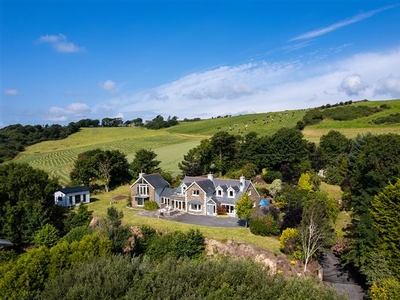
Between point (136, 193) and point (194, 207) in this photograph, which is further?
point (136, 193)

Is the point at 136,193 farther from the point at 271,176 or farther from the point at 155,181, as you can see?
the point at 271,176

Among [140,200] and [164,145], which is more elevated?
[164,145]

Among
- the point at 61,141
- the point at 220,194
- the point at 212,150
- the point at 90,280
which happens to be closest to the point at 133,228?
the point at 220,194

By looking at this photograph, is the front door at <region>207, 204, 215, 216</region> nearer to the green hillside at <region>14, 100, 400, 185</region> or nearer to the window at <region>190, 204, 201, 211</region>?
the window at <region>190, 204, 201, 211</region>

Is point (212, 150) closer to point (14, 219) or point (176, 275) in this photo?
point (14, 219)

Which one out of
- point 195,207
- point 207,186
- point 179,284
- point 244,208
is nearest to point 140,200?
point 195,207
